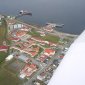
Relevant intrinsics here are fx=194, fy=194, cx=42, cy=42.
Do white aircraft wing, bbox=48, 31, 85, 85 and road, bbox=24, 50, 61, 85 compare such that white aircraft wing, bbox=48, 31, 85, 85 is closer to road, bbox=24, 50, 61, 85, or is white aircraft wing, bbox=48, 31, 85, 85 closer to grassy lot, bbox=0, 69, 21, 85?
road, bbox=24, 50, 61, 85

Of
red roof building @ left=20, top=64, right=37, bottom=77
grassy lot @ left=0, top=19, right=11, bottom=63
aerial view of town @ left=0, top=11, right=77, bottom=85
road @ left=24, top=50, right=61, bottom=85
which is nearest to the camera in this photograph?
road @ left=24, top=50, right=61, bottom=85

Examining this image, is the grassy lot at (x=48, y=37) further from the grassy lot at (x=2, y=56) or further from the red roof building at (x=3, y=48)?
the grassy lot at (x=2, y=56)

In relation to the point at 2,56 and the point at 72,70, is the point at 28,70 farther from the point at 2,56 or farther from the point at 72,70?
the point at 72,70

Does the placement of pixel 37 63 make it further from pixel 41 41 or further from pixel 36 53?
pixel 41 41

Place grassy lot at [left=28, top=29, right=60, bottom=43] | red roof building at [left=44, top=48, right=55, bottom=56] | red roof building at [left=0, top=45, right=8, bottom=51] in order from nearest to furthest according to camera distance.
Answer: red roof building at [left=0, top=45, right=8, bottom=51] → red roof building at [left=44, top=48, right=55, bottom=56] → grassy lot at [left=28, top=29, right=60, bottom=43]

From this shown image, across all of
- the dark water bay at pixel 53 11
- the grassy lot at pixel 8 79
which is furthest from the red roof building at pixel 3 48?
the dark water bay at pixel 53 11

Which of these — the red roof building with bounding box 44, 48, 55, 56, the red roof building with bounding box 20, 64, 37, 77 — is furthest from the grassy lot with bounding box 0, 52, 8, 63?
the red roof building with bounding box 44, 48, 55, 56

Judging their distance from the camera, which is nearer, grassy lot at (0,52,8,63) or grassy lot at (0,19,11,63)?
grassy lot at (0,52,8,63)
